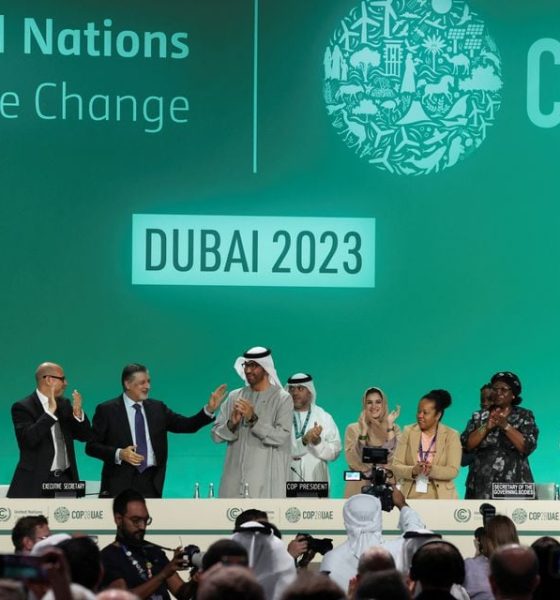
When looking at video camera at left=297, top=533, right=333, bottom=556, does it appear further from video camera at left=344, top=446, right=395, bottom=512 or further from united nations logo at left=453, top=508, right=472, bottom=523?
united nations logo at left=453, top=508, right=472, bottom=523

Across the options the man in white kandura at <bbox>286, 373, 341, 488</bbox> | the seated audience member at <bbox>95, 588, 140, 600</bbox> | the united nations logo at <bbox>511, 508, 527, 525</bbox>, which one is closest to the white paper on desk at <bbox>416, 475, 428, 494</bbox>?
the united nations logo at <bbox>511, 508, 527, 525</bbox>

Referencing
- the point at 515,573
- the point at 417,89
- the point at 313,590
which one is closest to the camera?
the point at 313,590

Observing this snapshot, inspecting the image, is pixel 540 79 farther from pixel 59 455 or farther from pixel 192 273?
pixel 59 455

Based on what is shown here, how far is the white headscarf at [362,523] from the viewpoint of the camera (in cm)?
571

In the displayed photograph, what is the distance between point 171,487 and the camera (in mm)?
9531

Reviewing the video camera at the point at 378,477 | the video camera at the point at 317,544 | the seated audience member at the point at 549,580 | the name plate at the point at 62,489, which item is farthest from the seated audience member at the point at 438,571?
the name plate at the point at 62,489

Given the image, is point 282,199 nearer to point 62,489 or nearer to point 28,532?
point 62,489

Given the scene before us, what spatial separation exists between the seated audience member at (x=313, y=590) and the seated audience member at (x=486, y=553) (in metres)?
2.08

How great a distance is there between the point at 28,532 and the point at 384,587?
8.43 ft

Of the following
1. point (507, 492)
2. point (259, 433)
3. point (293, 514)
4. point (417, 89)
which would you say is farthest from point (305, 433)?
point (417, 89)

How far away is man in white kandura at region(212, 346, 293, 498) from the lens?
777cm

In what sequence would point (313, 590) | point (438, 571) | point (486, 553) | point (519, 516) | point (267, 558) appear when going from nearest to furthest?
1. point (313, 590)
2. point (438, 571)
3. point (267, 558)
4. point (486, 553)
5. point (519, 516)

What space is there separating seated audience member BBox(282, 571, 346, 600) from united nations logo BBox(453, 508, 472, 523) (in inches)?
156

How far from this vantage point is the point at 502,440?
7.84 m
